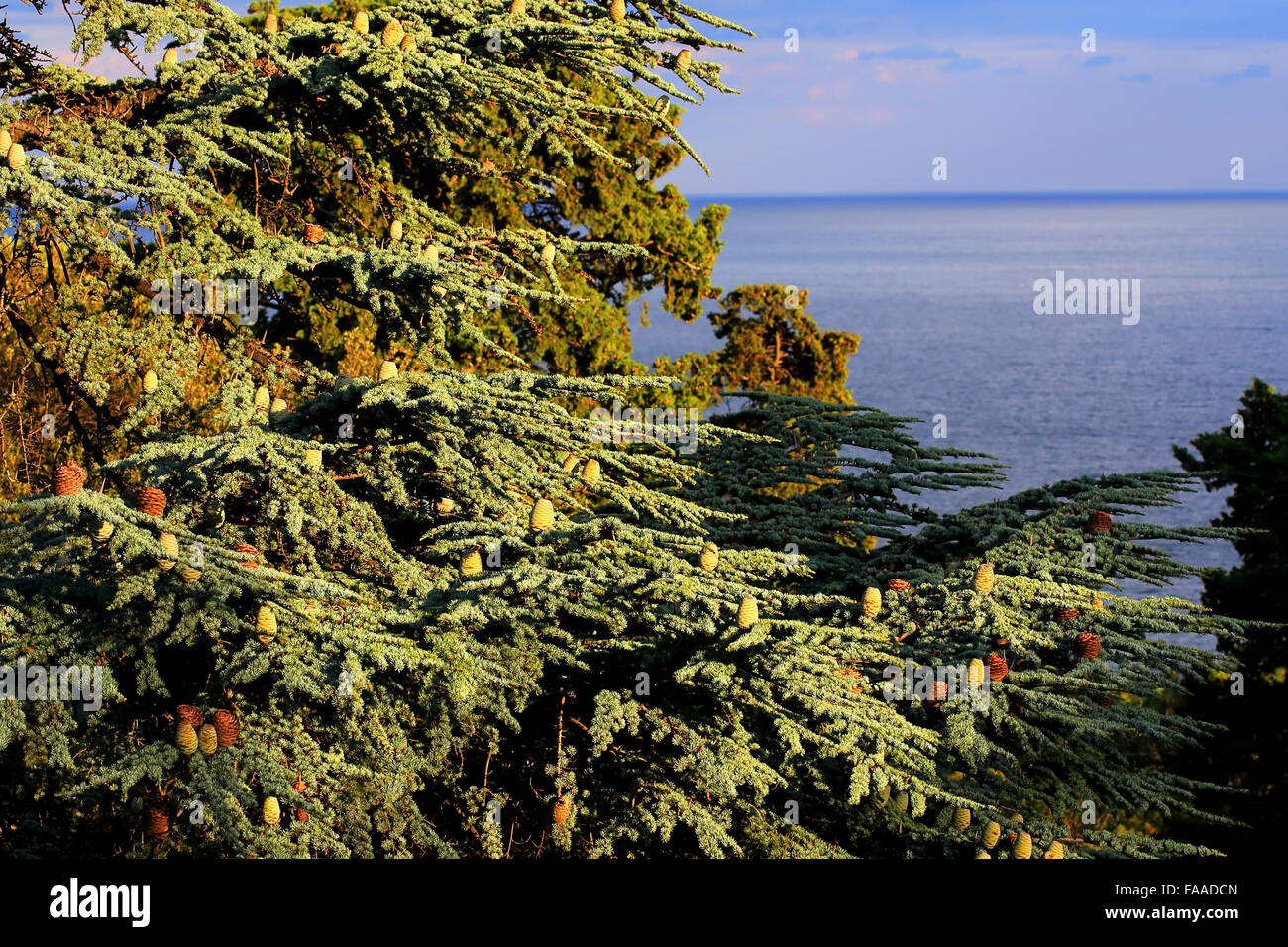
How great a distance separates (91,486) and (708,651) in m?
4.50

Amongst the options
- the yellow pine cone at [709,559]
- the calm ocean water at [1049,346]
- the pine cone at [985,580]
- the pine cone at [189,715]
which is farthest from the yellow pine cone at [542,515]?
the calm ocean water at [1049,346]

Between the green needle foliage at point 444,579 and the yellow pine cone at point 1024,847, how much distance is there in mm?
16

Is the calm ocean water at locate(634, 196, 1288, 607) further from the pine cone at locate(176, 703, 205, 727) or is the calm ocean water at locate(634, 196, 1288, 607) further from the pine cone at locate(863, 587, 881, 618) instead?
the pine cone at locate(176, 703, 205, 727)

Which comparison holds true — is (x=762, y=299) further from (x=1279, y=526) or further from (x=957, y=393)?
(x=957, y=393)

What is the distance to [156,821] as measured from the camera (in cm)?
544

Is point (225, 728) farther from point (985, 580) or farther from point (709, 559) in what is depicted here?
point (985, 580)

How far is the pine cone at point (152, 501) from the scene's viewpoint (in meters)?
5.61

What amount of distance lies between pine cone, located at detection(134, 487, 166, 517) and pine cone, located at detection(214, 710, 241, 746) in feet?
3.42

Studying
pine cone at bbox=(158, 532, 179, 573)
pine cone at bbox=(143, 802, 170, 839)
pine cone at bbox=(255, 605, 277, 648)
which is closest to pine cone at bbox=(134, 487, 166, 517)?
pine cone at bbox=(158, 532, 179, 573)

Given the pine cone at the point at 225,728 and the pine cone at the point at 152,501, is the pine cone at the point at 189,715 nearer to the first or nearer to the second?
the pine cone at the point at 225,728

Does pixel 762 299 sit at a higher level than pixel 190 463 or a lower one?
higher

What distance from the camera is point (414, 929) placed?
14.9 ft

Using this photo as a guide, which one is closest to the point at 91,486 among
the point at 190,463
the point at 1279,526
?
the point at 190,463

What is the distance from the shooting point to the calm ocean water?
48969 millimetres
